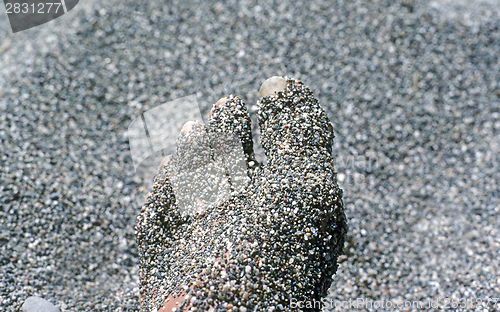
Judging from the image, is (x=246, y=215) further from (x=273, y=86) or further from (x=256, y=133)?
(x=256, y=133)

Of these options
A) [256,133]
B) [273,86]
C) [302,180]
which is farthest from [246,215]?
[256,133]

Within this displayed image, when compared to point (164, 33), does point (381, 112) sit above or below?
below

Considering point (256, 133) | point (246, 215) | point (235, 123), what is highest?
point (235, 123)

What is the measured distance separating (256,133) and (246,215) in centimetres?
60

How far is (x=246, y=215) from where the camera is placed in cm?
91

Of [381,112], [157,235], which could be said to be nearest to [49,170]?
[157,235]

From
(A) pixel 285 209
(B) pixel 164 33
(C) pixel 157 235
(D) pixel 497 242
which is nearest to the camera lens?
(A) pixel 285 209

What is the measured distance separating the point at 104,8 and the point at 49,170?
0.78m

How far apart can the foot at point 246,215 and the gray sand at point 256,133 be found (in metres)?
0.36

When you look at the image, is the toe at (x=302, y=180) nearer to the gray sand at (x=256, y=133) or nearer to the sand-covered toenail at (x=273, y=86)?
the sand-covered toenail at (x=273, y=86)

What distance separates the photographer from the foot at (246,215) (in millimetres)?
832

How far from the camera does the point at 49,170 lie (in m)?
1.40

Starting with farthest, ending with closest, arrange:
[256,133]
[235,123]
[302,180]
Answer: [256,133], [235,123], [302,180]

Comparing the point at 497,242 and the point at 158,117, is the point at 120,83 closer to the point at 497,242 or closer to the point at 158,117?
the point at 158,117
